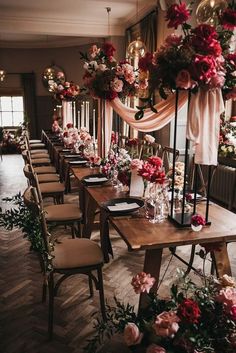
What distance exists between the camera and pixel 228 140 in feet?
15.0

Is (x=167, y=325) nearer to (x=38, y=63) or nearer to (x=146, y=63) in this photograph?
(x=146, y=63)

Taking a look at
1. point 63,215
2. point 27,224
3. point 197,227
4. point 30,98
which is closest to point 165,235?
point 197,227

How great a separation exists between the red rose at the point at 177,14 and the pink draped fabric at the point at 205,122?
1.27ft

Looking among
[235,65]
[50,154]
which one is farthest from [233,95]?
[50,154]

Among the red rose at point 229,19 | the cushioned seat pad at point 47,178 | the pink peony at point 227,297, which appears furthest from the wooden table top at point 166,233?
the cushioned seat pad at point 47,178

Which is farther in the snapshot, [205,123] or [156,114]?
[156,114]

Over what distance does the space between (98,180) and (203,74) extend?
1.66 m

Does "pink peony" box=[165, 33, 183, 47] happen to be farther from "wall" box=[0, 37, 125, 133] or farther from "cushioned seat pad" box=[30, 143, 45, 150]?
"wall" box=[0, 37, 125, 133]

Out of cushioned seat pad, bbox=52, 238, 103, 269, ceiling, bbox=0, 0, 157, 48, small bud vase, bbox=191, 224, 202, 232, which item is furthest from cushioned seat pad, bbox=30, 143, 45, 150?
small bud vase, bbox=191, 224, 202, 232

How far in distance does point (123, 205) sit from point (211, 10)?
151cm

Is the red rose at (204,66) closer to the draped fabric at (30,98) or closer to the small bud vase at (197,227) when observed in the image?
the small bud vase at (197,227)

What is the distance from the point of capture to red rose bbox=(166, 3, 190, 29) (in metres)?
1.86

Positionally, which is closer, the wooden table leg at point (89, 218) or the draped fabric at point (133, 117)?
the draped fabric at point (133, 117)

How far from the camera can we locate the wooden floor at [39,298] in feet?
7.29
